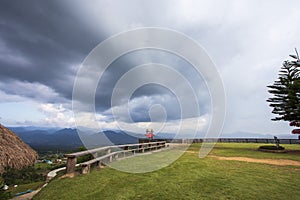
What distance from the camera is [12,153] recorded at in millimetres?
10977

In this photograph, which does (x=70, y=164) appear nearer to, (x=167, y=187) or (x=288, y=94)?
(x=167, y=187)

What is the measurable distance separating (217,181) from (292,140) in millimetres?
31442

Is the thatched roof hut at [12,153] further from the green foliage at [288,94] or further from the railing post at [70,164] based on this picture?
the green foliage at [288,94]

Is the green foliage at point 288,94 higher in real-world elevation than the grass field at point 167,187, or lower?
higher

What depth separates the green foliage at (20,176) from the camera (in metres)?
9.60

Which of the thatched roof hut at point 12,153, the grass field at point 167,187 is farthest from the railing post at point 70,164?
the thatched roof hut at point 12,153

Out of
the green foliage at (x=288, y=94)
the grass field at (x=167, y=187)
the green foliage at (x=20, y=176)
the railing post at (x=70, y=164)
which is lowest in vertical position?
the green foliage at (x=20, y=176)

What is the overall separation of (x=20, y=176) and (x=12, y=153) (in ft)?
5.35

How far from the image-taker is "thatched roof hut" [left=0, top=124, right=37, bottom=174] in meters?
10.2

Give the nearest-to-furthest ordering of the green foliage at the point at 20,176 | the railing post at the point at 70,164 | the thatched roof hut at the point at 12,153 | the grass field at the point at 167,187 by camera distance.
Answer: the grass field at the point at 167,187
the railing post at the point at 70,164
the green foliage at the point at 20,176
the thatched roof hut at the point at 12,153

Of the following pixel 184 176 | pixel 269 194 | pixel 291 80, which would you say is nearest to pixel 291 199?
pixel 269 194

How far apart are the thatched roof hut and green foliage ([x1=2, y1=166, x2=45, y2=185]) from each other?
1.03ft

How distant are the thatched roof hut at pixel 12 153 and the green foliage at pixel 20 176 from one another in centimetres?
31

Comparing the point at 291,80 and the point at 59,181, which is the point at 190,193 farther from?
the point at 291,80
